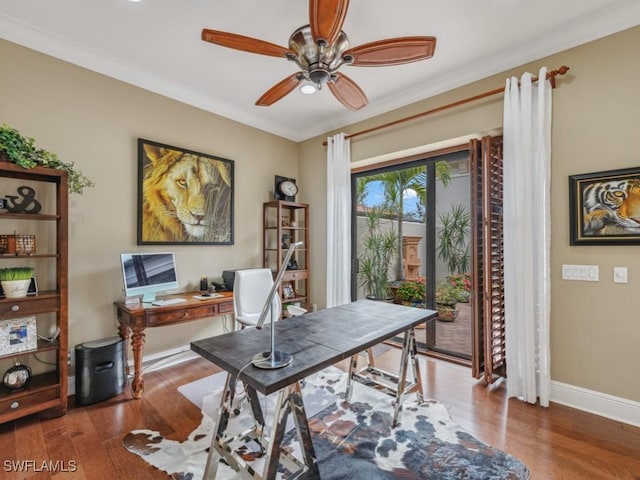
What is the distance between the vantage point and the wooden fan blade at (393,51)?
173 cm

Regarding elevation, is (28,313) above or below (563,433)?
above

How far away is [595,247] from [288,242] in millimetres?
3132

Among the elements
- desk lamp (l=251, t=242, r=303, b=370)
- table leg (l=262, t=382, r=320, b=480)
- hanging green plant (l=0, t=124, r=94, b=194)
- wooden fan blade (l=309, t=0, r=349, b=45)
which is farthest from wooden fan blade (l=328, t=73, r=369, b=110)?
hanging green plant (l=0, t=124, r=94, b=194)

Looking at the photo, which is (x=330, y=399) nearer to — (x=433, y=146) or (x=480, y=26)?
(x=433, y=146)

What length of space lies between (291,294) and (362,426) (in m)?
2.22

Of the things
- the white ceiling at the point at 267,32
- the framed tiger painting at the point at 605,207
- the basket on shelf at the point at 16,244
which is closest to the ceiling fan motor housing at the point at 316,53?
the white ceiling at the point at 267,32

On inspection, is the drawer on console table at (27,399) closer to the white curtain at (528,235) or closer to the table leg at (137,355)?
the table leg at (137,355)

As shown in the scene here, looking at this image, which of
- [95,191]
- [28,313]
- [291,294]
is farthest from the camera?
[291,294]

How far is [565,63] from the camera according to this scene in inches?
95.1

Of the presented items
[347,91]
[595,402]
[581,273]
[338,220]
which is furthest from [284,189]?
[595,402]

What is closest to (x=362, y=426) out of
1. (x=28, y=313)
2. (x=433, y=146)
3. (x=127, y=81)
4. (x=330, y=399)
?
(x=330, y=399)

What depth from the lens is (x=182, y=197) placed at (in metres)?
A: 3.28

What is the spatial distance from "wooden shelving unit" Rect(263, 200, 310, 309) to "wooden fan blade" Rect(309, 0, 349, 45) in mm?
2347

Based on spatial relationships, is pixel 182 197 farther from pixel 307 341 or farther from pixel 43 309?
pixel 307 341
